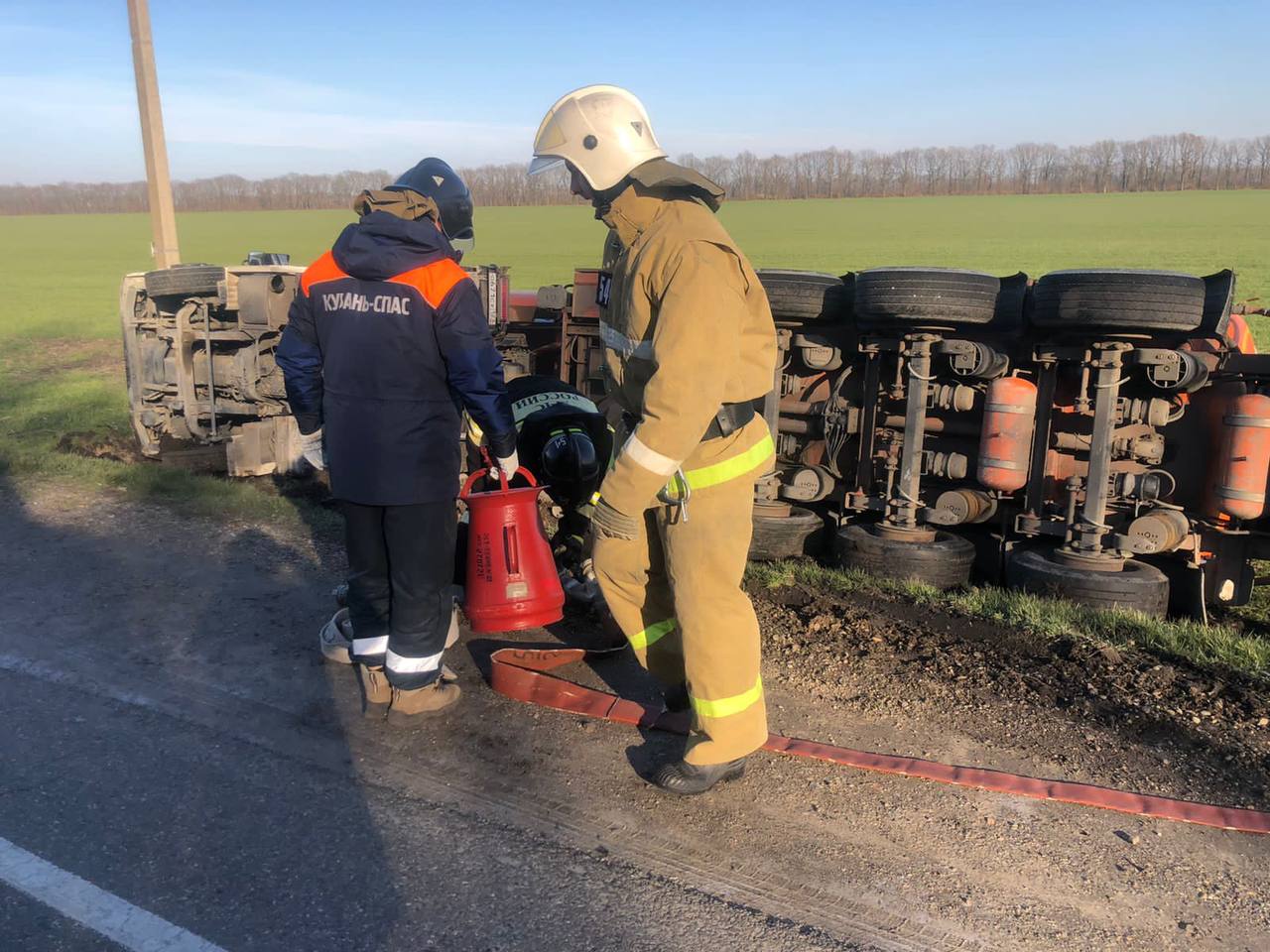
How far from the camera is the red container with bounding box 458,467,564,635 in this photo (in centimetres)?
431

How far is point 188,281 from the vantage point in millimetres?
8500

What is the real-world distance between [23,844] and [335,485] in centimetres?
151

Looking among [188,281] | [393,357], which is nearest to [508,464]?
[393,357]

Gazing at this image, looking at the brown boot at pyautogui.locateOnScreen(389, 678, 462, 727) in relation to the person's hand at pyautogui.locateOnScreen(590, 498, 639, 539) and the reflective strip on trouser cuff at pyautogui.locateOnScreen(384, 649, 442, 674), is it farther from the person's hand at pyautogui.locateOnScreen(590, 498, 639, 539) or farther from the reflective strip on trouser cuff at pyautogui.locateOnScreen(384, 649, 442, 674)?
the person's hand at pyautogui.locateOnScreen(590, 498, 639, 539)

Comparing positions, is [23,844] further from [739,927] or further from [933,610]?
[933,610]

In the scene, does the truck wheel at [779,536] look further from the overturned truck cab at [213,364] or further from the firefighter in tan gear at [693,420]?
the overturned truck cab at [213,364]

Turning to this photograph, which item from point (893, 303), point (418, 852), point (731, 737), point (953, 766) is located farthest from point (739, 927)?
point (893, 303)

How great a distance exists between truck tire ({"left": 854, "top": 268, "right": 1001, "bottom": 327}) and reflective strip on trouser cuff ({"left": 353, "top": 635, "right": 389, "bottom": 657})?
314 cm

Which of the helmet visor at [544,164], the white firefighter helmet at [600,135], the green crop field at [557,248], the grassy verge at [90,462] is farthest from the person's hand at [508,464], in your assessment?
the green crop field at [557,248]

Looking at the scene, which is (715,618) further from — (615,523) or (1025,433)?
(1025,433)

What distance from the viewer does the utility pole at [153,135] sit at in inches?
417

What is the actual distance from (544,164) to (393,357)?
88 cm

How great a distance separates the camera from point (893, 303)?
214 inches

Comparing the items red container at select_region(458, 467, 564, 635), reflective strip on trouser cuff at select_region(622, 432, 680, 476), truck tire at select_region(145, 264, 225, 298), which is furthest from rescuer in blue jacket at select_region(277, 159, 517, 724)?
truck tire at select_region(145, 264, 225, 298)
